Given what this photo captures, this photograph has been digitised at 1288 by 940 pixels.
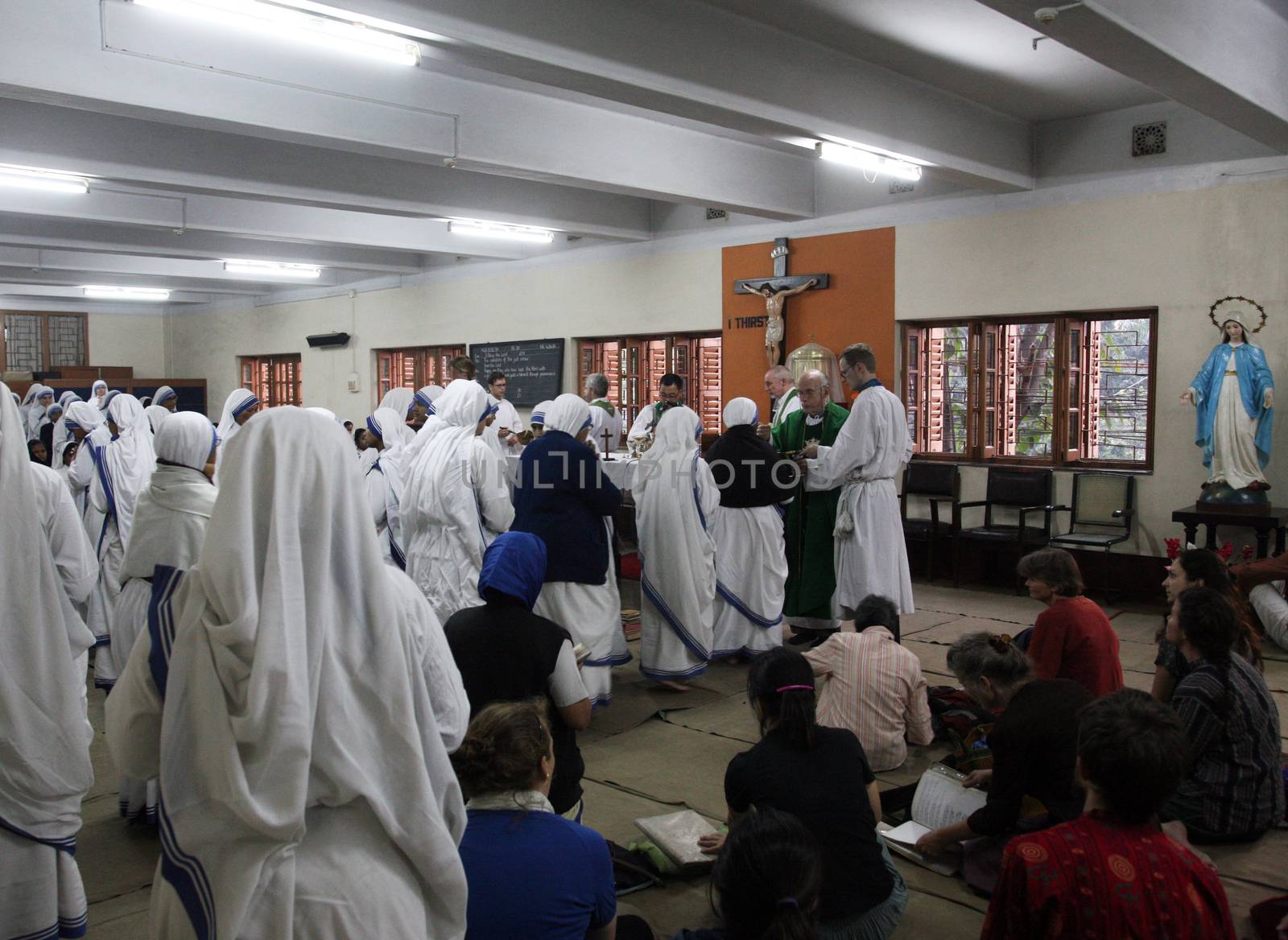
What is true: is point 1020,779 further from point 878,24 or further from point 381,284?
point 381,284

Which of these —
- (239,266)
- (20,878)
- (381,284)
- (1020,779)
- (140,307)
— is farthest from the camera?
(140,307)

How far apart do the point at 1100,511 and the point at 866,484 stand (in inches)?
107

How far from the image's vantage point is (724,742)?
4852mm

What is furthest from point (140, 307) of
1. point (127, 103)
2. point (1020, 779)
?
point (1020, 779)

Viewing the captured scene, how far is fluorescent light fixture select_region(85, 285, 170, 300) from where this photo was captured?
1529 centimetres

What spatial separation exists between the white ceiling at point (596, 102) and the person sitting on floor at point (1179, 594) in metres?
2.34

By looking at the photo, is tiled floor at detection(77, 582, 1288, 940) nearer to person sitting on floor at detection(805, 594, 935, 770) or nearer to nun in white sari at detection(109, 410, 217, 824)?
person sitting on floor at detection(805, 594, 935, 770)

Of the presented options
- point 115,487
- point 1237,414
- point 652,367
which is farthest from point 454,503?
point 652,367

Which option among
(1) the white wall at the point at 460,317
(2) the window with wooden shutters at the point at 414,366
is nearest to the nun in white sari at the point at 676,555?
(1) the white wall at the point at 460,317

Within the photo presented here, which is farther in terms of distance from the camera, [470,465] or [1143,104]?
[1143,104]

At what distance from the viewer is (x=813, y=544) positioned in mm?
6691

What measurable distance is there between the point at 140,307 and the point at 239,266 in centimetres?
690

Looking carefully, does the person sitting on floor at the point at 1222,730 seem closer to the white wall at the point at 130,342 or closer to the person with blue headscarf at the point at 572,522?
the person with blue headscarf at the point at 572,522

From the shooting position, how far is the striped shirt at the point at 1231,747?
3.49 m
